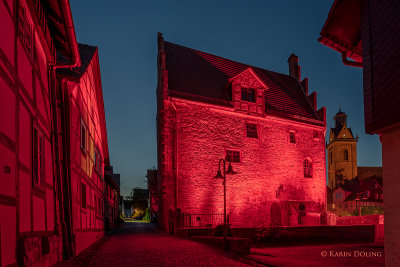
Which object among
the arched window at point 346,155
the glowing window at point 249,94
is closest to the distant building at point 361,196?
the arched window at point 346,155

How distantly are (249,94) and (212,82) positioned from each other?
302 centimetres

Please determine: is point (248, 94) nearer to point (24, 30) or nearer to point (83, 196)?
point (83, 196)

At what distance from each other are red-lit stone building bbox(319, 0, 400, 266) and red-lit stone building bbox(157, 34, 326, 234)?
46.5 feet

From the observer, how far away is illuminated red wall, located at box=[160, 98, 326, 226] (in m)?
20.5

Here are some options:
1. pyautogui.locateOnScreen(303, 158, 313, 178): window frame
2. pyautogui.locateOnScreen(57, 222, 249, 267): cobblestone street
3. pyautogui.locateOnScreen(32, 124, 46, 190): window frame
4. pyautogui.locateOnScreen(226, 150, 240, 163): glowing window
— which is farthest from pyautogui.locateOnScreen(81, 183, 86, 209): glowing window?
pyautogui.locateOnScreen(303, 158, 313, 178): window frame

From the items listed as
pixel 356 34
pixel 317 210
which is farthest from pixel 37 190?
pixel 317 210

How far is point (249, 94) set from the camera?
2452 cm

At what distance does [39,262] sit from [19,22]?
4375 millimetres

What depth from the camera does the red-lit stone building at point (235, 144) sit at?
20547 millimetres

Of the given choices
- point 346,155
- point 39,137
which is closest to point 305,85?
point 39,137

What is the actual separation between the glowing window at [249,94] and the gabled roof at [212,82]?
115 centimetres

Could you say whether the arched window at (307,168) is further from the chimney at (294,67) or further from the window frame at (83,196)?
the window frame at (83,196)

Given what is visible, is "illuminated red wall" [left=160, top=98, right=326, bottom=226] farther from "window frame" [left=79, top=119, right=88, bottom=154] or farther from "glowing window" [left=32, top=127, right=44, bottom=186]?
"glowing window" [left=32, top=127, right=44, bottom=186]

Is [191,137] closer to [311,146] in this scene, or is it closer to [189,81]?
[189,81]
